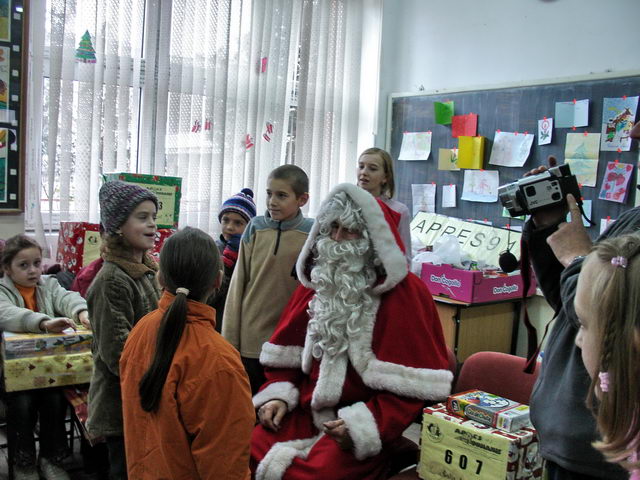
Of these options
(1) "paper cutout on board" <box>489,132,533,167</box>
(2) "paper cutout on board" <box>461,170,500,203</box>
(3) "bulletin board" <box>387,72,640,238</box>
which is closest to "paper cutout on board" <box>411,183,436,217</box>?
(3) "bulletin board" <box>387,72,640,238</box>

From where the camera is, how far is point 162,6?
153 inches

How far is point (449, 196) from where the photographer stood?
4.48 metres

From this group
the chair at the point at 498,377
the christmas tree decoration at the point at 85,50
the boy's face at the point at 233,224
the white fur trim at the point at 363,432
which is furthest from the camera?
the christmas tree decoration at the point at 85,50

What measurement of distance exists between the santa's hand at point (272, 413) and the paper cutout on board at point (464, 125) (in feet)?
9.49

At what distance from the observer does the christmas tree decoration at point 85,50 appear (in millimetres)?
3564

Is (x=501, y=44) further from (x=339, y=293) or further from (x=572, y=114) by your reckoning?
(x=339, y=293)

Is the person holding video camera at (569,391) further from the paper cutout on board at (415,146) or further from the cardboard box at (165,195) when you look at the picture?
the paper cutout on board at (415,146)

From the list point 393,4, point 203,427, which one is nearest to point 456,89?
point 393,4

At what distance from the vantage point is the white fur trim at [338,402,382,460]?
6.03ft

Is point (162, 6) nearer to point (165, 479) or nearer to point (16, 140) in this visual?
point (16, 140)

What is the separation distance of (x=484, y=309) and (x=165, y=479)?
9.04 ft

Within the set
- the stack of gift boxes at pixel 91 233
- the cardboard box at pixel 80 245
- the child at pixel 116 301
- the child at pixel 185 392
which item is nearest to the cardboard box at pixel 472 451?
the child at pixel 185 392

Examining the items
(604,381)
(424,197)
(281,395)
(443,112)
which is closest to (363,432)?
(281,395)

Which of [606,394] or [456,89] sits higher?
[456,89]
